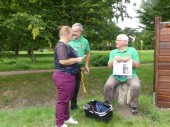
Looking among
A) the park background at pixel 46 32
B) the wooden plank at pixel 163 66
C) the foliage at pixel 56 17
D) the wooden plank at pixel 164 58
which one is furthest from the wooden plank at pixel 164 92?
the foliage at pixel 56 17

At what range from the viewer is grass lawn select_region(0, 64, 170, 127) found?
5.88 m

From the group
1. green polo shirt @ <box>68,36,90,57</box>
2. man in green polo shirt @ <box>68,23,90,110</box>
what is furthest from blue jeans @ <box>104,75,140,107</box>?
green polo shirt @ <box>68,36,90,57</box>

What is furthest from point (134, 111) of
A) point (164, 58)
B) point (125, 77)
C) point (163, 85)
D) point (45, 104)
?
point (45, 104)

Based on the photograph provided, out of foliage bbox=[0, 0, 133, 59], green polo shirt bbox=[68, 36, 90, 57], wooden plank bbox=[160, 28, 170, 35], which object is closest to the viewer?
green polo shirt bbox=[68, 36, 90, 57]

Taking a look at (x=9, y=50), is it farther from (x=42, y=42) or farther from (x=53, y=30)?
(x=53, y=30)

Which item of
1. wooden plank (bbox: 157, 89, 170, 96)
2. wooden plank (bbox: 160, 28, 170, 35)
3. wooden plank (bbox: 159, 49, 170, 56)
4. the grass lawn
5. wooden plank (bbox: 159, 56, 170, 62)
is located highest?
wooden plank (bbox: 160, 28, 170, 35)

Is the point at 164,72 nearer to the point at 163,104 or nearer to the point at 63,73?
the point at 163,104

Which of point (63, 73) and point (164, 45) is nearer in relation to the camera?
point (63, 73)

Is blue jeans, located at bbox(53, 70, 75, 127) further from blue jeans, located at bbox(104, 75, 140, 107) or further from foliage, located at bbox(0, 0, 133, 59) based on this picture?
foliage, located at bbox(0, 0, 133, 59)

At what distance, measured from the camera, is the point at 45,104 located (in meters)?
9.43

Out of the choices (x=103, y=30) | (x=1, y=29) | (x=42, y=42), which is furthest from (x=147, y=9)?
(x=1, y=29)

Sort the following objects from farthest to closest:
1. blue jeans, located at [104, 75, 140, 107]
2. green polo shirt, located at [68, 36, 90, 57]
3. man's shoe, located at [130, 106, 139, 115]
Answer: green polo shirt, located at [68, 36, 90, 57] → man's shoe, located at [130, 106, 139, 115] → blue jeans, located at [104, 75, 140, 107]

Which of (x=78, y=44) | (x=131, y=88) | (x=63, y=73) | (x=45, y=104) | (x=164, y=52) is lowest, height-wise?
(x=45, y=104)

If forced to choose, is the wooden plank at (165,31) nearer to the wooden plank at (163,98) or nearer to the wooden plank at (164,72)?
the wooden plank at (164,72)
